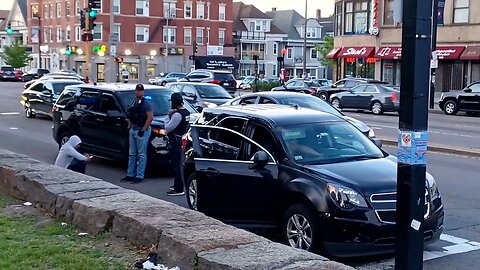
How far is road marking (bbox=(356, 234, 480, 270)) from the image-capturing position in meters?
7.50

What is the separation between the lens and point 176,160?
40.8 ft

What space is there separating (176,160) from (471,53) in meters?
33.4

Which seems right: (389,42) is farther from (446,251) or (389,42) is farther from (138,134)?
(446,251)

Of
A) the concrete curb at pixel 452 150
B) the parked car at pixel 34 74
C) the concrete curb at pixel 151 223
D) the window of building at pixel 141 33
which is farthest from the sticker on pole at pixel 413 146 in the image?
the window of building at pixel 141 33

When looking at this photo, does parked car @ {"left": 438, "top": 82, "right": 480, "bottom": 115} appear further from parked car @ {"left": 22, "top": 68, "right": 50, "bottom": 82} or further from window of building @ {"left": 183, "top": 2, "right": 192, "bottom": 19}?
window of building @ {"left": 183, "top": 2, "right": 192, "bottom": 19}

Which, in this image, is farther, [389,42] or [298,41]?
[298,41]

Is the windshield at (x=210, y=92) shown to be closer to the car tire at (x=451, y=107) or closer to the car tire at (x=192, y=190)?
the car tire at (x=451, y=107)

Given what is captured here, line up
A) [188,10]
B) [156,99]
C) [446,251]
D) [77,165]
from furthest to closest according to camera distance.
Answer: [188,10] < [156,99] < [77,165] < [446,251]

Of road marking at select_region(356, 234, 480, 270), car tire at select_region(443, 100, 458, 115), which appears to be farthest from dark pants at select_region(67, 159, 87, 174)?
car tire at select_region(443, 100, 458, 115)

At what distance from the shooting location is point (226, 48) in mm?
84625

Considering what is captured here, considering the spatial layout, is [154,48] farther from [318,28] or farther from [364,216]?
[364,216]

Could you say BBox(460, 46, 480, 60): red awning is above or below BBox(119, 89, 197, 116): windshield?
above

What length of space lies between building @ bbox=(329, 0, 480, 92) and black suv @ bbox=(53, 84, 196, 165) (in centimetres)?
2872

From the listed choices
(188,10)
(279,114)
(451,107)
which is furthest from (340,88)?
(188,10)
